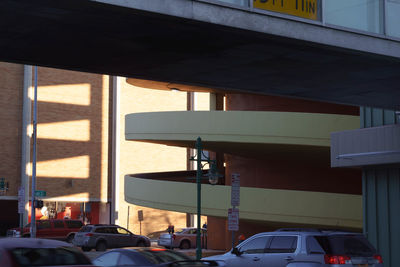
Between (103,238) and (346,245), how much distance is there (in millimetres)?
26072

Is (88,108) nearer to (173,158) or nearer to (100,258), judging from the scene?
(173,158)

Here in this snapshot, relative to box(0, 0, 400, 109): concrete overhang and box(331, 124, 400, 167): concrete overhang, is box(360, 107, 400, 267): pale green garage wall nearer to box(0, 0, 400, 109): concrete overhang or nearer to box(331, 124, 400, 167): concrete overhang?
box(331, 124, 400, 167): concrete overhang

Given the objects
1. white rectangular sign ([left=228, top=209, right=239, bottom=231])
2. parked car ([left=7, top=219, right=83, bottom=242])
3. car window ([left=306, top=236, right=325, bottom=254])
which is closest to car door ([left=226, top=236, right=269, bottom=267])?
car window ([left=306, top=236, right=325, bottom=254])

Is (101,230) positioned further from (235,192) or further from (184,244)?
(235,192)

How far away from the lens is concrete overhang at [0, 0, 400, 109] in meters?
12.1

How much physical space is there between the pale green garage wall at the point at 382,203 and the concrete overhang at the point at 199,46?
493cm

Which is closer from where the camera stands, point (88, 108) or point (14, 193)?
point (14, 193)

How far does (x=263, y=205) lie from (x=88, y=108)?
2894 cm

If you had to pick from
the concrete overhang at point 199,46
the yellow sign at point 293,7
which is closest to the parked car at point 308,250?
the concrete overhang at point 199,46

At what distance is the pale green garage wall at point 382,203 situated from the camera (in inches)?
890

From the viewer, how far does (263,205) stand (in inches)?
1318

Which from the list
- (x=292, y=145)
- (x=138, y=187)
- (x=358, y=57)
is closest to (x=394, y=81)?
(x=358, y=57)

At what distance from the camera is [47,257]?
12578 millimetres

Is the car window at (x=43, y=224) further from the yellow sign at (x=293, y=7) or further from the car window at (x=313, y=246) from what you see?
the yellow sign at (x=293, y=7)
